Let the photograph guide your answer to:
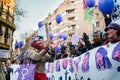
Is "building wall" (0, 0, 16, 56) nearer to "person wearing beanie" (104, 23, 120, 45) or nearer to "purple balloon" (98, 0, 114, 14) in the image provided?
"purple balloon" (98, 0, 114, 14)

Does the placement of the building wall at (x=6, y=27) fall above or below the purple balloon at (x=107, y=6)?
above

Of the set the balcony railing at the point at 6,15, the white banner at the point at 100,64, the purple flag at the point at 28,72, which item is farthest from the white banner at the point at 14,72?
the balcony railing at the point at 6,15

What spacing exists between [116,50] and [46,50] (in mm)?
2636

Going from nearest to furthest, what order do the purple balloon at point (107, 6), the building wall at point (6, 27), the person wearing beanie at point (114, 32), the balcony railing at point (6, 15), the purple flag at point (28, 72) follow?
the person wearing beanie at point (114, 32) < the purple flag at point (28, 72) < the purple balloon at point (107, 6) < the building wall at point (6, 27) < the balcony railing at point (6, 15)

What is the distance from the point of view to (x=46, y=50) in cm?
948

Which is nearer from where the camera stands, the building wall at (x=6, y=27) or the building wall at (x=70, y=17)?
the building wall at (x=6, y=27)

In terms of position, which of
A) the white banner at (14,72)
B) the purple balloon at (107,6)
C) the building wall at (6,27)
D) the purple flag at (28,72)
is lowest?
the purple flag at (28,72)

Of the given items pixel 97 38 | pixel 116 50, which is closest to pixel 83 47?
pixel 97 38

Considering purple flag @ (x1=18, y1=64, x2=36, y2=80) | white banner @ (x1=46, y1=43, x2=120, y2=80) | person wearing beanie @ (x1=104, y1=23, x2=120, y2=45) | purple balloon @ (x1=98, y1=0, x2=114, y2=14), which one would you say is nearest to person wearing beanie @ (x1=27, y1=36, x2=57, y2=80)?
purple flag @ (x1=18, y1=64, x2=36, y2=80)

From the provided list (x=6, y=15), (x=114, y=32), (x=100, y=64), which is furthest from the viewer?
(x=6, y=15)

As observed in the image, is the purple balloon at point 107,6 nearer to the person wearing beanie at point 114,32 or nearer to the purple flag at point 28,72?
the purple flag at point 28,72

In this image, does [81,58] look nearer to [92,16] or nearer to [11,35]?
[92,16]

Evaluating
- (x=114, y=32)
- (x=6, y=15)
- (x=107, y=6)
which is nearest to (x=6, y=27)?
(x=6, y=15)

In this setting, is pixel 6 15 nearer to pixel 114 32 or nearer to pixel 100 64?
pixel 100 64
